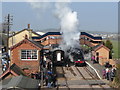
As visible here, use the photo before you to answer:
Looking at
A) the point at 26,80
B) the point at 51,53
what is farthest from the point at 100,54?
the point at 26,80

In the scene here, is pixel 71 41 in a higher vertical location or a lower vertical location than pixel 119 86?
higher

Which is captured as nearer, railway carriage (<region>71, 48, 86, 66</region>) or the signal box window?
the signal box window

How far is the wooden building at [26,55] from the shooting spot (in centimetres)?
3600

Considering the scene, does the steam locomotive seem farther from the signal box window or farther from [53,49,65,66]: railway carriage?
the signal box window

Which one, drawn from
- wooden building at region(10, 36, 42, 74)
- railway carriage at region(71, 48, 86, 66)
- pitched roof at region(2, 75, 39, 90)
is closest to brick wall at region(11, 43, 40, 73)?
wooden building at region(10, 36, 42, 74)

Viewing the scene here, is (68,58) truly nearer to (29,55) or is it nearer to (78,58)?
(78,58)

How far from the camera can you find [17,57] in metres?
36.4

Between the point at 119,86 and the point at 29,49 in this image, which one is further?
the point at 29,49

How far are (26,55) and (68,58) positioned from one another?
873 centimetres

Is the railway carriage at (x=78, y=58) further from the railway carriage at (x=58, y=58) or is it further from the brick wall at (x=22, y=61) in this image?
the brick wall at (x=22, y=61)

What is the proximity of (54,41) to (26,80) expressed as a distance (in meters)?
46.0

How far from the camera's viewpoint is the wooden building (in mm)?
36000

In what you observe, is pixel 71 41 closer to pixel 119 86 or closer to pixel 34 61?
pixel 34 61

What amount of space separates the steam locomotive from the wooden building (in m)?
4.70
